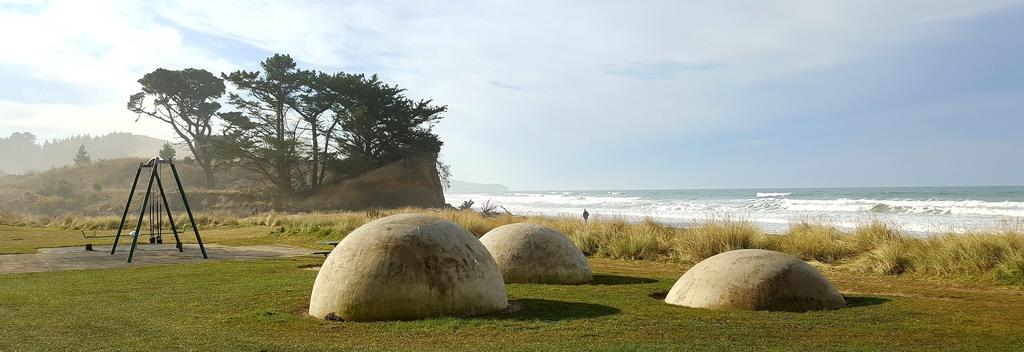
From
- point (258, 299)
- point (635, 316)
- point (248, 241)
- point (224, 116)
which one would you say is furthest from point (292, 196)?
point (635, 316)

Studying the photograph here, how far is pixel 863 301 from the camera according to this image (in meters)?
8.85

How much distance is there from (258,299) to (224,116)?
42.9 metres

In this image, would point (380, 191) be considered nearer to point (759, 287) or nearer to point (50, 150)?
point (759, 287)

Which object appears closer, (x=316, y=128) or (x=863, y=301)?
(x=863, y=301)

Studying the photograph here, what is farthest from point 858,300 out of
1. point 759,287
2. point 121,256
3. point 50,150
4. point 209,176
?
point 50,150

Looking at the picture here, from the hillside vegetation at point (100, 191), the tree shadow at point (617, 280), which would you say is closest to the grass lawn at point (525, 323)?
the tree shadow at point (617, 280)

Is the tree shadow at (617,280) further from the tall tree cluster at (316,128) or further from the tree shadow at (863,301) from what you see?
the tall tree cluster at (316,128)

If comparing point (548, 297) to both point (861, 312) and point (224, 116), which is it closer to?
point (861, 312)

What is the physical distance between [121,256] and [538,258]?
11653 millimetres

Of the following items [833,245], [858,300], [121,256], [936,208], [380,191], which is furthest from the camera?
[380,191]

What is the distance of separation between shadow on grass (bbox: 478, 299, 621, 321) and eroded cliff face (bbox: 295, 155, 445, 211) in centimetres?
3720

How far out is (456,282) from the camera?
7.34m

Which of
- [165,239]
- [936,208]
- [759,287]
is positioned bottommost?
[165,239]

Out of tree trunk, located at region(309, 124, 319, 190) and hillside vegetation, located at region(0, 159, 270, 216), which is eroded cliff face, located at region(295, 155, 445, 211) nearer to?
tree trunk, located at region(309, 124, 319, 190)
